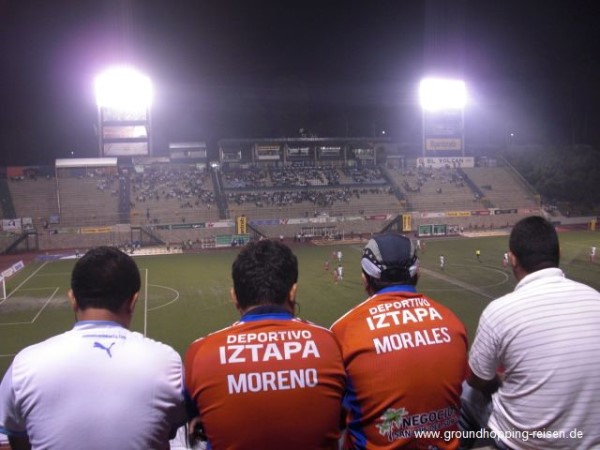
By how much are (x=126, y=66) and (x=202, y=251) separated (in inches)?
761

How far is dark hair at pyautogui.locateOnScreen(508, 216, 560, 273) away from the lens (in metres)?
3.38

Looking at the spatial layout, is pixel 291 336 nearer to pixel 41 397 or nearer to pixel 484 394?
pixel 41 397

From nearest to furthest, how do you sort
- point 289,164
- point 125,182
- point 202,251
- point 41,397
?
point 41,397
point 202,251
point 125,182
point 289,164

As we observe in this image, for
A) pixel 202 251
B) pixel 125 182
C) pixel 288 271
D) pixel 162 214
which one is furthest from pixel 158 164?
pixel 288 271

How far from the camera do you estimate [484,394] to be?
3350 millimetres

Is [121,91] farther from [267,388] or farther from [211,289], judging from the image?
[267,388]

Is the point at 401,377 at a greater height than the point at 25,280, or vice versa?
the point at 401,377

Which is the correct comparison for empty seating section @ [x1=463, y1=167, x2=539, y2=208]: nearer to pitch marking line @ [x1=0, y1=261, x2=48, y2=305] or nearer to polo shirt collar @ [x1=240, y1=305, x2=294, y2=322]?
pitch marking line @ [x1=0, y1=261, x2=48, y2=305]

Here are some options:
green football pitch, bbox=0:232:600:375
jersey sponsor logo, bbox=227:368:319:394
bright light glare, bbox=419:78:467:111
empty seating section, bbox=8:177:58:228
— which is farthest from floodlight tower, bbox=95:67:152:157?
jersey sponsor logo, bbox=227:368:319:394

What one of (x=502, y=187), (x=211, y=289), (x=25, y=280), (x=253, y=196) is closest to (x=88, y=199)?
(x=253, y=196)

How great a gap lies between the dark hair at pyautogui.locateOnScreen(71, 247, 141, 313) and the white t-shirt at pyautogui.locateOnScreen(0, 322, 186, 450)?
Result: 0.28m

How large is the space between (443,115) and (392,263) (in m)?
63.5

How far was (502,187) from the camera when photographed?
204 ft

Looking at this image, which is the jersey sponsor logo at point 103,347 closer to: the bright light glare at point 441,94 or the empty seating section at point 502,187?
the empty seating section at point 502,187
